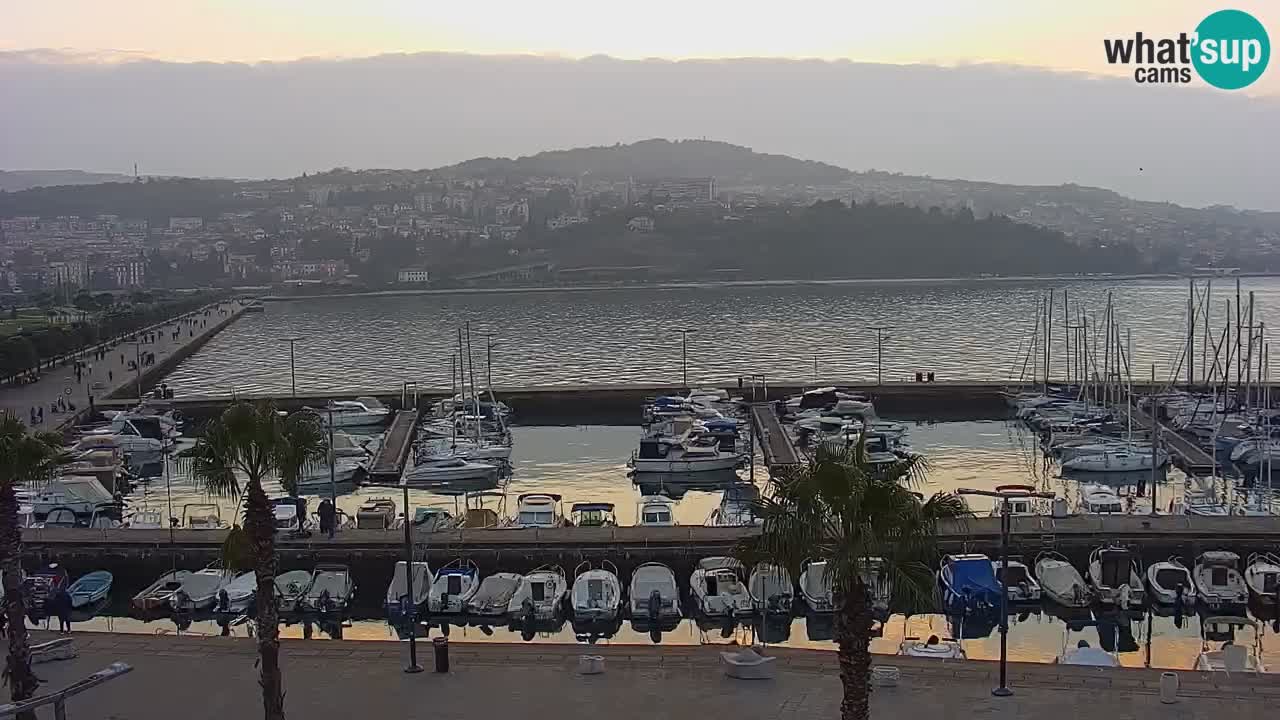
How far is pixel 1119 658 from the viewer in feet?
53.1

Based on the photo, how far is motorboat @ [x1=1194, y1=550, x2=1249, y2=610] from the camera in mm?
17250

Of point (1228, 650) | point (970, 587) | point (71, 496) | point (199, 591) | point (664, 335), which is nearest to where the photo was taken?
point (1228, 650)

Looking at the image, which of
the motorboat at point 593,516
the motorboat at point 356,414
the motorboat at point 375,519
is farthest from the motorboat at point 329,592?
the motorboat at point 356,414

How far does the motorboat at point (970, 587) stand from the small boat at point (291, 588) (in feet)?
31.2

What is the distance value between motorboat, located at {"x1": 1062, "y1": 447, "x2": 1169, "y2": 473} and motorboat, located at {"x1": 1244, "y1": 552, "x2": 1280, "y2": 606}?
9.50m

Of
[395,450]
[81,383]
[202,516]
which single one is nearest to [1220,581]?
[202,516]

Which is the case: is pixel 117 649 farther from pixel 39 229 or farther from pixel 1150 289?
pixel 39 229

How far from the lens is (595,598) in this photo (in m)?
17.3

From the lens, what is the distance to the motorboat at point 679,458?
28281 millimetres

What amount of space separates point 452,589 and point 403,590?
2.35 feet

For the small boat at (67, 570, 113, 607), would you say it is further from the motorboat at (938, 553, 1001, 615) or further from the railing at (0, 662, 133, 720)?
the motorboat at (938, 553, 1001, 615)

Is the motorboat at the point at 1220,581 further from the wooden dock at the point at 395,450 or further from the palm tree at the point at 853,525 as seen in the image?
the wooden dock at the point at 395,450

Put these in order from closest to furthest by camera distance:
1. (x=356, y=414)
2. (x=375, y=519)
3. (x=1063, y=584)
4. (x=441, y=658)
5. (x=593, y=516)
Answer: (x=441, y=658) → (x=1063, y=584) → (x=375, y=519) → (x=593, y=516) → (x=356, y=414)

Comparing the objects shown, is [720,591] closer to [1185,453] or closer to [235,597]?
[235,597]
